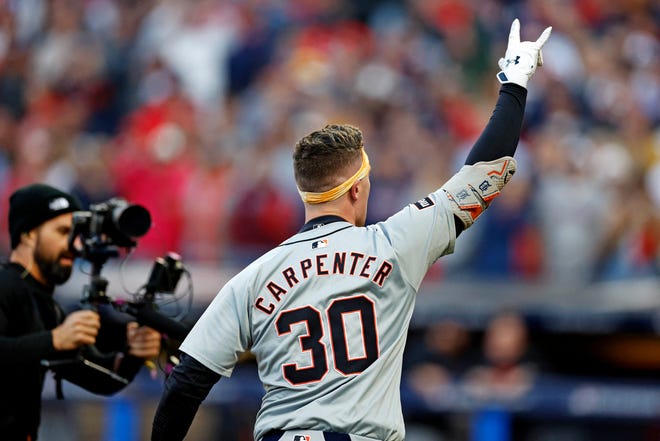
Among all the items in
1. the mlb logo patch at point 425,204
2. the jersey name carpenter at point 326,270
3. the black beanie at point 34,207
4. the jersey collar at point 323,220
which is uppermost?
the black beanie at point 34,207

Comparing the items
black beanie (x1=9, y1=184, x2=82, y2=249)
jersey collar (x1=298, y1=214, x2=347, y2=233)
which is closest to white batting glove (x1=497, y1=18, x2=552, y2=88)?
jersey collar (x1=298, y1=214, x2=347, y2=233)

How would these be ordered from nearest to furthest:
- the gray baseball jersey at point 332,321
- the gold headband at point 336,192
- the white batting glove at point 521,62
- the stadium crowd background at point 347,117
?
the gray baseball jersey at point 332,321 < the gold headband at point 336,192 < the white batting glove at point 521,62 < the stadium crowd background at point 347,117

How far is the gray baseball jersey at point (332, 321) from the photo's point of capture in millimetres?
3740

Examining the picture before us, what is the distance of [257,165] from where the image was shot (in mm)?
9906

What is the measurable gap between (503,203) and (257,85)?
3.69m

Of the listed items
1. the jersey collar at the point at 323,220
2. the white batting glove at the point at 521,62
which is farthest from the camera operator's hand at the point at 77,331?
the white batting glove at the point at 521,62

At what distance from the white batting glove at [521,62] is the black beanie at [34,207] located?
225cm

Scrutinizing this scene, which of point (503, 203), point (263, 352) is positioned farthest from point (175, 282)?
point (503, 203)

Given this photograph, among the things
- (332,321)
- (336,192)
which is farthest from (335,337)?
(336,192)

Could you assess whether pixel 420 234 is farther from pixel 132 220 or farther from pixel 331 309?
pixel 132 220

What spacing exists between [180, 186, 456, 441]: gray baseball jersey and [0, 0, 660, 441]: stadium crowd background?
4.36 meters

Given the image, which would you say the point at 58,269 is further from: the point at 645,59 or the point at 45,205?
the point at 645,59

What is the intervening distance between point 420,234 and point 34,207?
85.8 inches

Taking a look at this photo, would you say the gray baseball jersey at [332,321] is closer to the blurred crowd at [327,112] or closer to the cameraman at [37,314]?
the cameraman at [37,314]
